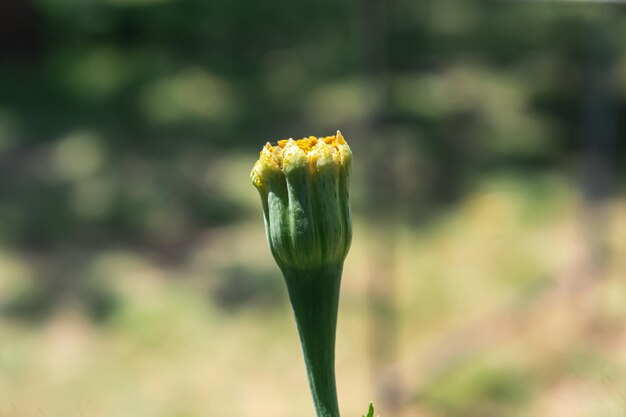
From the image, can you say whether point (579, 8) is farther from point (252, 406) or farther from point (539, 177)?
point (252, 406)

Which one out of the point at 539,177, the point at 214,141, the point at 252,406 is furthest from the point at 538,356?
the point at 214,141

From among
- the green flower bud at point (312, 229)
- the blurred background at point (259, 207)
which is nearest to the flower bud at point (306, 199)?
the green flower bud at point (312, 229)

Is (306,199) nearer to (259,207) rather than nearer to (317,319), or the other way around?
(317,319)

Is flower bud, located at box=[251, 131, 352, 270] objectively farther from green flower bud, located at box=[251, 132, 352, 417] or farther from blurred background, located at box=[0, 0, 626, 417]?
blurred background, located at box=[0, 0, 626, 417]

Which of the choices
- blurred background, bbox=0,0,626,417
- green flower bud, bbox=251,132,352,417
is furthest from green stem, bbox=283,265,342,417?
blurred background, bbox=0,0,626,417

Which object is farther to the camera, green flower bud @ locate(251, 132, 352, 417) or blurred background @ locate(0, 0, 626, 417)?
blurred background @ locate(0, 0, 626, 417)

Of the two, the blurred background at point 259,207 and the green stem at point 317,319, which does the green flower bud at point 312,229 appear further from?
the blurred background at point 259,207

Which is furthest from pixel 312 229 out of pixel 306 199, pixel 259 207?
pixel 259 207
